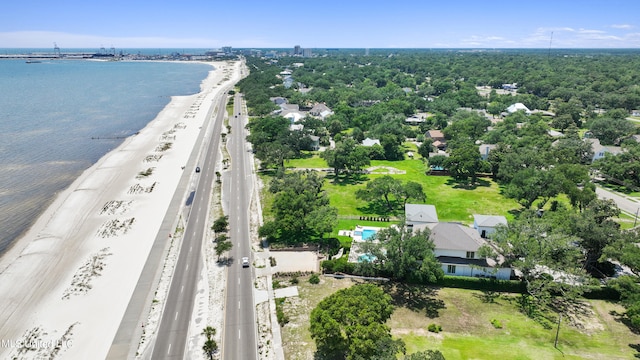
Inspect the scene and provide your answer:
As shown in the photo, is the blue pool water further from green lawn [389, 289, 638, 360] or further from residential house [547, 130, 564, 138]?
residential house [547, 130, 564, 138]

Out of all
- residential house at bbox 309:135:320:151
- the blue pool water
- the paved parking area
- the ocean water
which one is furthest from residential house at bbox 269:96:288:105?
the paved parking area

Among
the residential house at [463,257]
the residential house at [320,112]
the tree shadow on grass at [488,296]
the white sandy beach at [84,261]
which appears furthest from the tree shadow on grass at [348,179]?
the residential house at [320,112]

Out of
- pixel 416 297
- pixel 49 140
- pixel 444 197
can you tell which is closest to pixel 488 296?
pixel 416 297

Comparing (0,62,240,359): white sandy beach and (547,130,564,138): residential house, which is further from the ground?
(547,130,564,138): residential house

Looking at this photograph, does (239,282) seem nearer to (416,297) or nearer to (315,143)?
(416,297)

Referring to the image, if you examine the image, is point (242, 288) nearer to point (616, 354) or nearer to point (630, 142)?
point (616, 354)

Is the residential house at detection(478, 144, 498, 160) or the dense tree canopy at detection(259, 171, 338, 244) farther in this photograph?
the residential house at detection(478, 144, 498, 160)
